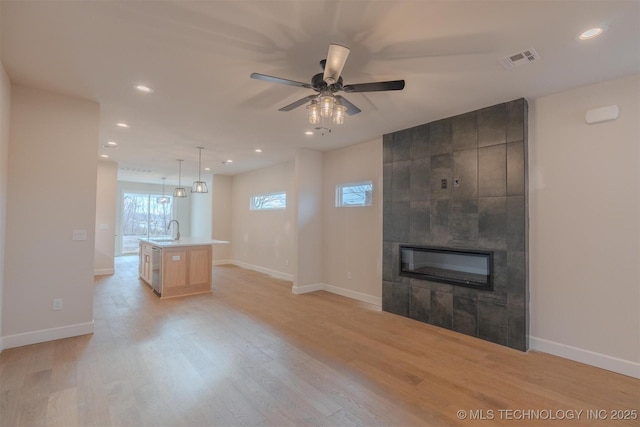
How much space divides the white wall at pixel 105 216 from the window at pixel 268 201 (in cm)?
344

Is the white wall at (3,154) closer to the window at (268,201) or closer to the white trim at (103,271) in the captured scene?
the white trim at (103,271)

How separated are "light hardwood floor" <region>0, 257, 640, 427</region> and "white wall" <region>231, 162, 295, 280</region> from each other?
3.24 m

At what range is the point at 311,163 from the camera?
5977mm

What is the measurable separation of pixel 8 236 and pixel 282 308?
337 cm

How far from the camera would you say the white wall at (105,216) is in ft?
23.7

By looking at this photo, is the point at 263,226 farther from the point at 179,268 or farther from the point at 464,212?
the point at 464,212

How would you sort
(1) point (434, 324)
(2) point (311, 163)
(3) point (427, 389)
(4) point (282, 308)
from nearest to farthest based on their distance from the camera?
(3) point (427, 389)
(1) point (434, 324)
(4) point (282, 308)
(2) point (311, 163)

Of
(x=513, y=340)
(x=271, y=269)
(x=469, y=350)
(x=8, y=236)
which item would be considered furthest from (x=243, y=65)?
(x=271, y=269)

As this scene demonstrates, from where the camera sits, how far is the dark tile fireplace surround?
3.37 meters

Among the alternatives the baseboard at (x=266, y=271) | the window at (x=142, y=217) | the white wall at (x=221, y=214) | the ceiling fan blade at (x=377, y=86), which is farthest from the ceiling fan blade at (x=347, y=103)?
the window at (x=142, y=217)

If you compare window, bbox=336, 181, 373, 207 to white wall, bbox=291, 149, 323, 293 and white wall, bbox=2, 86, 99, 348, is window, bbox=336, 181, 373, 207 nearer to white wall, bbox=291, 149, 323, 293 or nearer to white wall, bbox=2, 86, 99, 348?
white wall, bbox=291, 149, 323, 293

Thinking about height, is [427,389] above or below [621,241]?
below

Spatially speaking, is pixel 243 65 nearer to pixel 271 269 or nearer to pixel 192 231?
pixel 271 269

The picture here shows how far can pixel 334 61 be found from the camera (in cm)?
200
